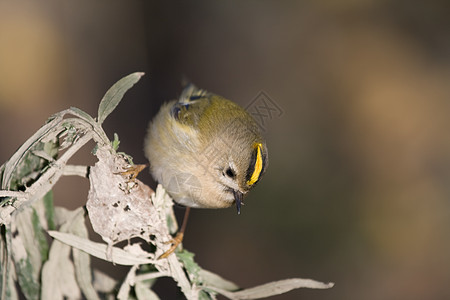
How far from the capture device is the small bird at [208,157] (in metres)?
1.75

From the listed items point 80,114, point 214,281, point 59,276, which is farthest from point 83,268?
point 80,114

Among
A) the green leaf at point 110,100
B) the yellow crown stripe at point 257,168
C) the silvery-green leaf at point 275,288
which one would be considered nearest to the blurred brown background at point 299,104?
the yellow crown stripe at point 257,168

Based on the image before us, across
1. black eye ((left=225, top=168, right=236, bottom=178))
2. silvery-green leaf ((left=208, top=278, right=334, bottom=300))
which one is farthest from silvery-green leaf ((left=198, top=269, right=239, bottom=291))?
black eye ((left=225, top=168, right=236, bottom=178))

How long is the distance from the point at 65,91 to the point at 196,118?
203 centimetres

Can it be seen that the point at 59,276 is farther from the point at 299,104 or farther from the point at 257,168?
the point at 299,104

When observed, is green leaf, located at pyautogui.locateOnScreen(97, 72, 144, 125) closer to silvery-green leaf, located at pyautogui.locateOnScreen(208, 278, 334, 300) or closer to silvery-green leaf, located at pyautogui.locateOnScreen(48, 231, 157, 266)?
silvery-green leaf, located at pyautogui.locateOnScreen(48, 231, 157, 266)

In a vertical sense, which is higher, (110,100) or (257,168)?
(110,100)

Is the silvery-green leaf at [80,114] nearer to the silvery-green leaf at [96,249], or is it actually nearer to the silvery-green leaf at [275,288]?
the silvery-green leaf at [96,249]

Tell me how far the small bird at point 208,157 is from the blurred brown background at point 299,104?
162 cm

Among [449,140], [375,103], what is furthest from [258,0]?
[449,140]

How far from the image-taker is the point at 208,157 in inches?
71.8

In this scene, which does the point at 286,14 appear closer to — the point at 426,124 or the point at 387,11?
the point at 387,11

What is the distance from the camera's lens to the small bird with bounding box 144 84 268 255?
5.74 feet

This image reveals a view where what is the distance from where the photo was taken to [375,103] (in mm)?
3904
